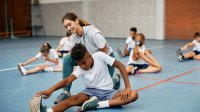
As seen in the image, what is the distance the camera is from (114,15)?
52.6 ft

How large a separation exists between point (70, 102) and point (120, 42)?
10.0m

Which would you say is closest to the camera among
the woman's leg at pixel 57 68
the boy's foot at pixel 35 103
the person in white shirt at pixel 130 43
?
the boy's foot at pixel 35 103

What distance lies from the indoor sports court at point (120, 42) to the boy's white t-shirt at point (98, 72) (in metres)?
0.32

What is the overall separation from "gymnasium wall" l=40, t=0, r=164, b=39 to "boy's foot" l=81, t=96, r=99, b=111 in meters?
11.7

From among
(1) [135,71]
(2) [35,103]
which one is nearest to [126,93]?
(2) [35,103]

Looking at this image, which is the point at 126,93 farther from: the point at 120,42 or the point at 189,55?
the point at 120,42

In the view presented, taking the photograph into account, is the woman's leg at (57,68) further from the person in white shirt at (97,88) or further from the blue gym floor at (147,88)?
the person in white shirt at (97,88)

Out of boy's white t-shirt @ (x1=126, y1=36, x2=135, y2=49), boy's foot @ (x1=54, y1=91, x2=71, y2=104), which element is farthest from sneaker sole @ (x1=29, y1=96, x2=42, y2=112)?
boy's white t-shirt @ (x1=126, y1=36, x2=135, y2=49)

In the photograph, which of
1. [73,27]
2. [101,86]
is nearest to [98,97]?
[101,86]

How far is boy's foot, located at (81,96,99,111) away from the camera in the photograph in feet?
10.6

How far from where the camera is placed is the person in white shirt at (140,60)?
5.63 metres

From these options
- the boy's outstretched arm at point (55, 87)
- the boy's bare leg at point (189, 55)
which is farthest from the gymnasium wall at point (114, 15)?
the boy's outstretched arm at point (55, 87)

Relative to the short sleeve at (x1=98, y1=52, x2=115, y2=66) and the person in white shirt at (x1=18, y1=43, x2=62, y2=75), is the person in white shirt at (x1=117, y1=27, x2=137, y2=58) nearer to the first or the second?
the person in white shirt at (x1=18, y1=43, x2=62, y2=75)

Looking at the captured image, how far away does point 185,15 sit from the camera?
544 inches
